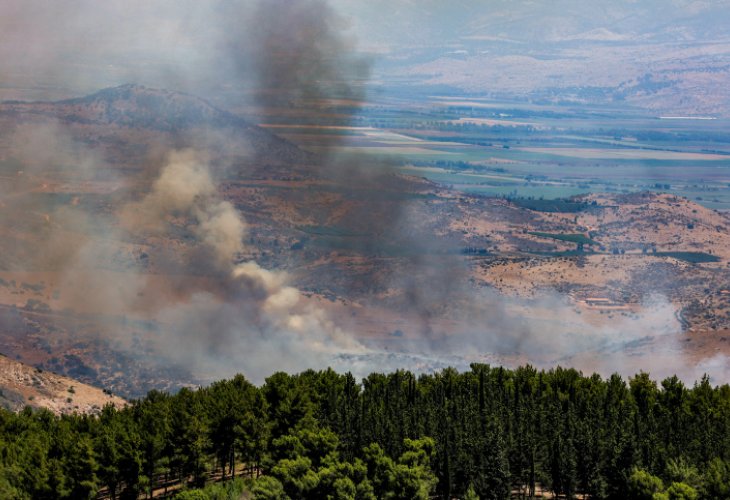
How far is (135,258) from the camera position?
164375mm

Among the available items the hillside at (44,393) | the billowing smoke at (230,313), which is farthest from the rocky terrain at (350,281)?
the hillside at (44,393)

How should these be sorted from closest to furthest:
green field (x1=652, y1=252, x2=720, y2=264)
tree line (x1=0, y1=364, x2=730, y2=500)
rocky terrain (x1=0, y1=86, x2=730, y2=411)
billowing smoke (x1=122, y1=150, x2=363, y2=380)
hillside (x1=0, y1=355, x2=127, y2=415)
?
tree line (x1=0, y1=364, x2=730, y2=500) → hillside (x1=0, y1=355, x2=127, y2=415) → billowing smoke (x1=122, y1=150, x2=363, y2=380) → rocky terrain (x1=0, y1=86, x2=730, y2=411) → green field (x1=652, y1=252, x2=720, y2=264)

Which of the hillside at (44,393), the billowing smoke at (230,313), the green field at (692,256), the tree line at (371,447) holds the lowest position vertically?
the tree line at (371,447)

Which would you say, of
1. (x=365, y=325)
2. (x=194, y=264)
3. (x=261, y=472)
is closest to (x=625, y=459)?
(x=261, y=472)

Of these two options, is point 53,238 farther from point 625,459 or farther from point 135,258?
point 625,459

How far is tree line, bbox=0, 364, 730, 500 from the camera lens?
65.2 metres

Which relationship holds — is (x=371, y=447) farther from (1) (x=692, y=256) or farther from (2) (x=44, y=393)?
(1) (x=692, y=256)

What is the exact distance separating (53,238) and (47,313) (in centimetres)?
3238

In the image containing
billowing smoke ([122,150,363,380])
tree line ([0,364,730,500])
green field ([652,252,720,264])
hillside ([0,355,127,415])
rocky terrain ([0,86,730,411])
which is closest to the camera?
tree line ([0,364,730,500])

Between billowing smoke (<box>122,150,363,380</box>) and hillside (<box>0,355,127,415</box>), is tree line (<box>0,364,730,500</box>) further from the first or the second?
billowing smoke (<box>122,150,363,380</box>)

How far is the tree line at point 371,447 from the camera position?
214 ft

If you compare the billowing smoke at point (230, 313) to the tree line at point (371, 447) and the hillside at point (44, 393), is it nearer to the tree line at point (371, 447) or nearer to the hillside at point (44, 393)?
the hillside at point (44, 393)

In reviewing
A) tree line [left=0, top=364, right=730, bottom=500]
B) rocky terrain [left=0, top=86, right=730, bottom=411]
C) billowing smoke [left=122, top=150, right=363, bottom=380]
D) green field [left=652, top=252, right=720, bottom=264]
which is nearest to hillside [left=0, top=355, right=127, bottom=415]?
tree line [left=0, top=364, right=730, bottom=500]

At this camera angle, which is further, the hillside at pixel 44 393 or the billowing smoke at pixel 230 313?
the billowing smoke at pixel 230 313
